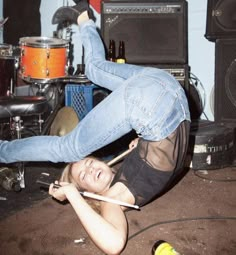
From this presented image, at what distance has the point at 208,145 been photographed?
8.85 feet

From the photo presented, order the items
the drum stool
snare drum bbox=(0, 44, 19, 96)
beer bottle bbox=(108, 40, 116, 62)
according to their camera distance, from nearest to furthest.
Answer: the drum stool, snare drum bbox=(0, 44, 19, 96), beer bottle bbox=(108, 40, 116, 62)

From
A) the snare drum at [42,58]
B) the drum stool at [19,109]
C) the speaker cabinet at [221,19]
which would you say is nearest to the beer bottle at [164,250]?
the drum stool at [19,109]

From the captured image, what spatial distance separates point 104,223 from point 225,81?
2.04 m

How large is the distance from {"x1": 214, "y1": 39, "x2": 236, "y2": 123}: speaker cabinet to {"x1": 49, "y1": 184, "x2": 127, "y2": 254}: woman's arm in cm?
183

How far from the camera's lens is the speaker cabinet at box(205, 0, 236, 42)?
294 centimetres

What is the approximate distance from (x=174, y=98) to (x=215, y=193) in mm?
1163

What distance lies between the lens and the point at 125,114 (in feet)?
4.64

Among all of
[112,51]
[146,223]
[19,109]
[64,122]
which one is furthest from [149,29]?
[146,223]

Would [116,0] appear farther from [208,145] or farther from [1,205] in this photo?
[1,205]

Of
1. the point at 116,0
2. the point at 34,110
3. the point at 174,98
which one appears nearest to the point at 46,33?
the point at 116,0

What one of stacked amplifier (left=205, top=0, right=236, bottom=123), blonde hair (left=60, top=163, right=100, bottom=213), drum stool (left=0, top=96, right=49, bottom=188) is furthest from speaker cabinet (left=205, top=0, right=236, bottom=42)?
blonde hair (left=60, top=163, right=100, bottom=213)

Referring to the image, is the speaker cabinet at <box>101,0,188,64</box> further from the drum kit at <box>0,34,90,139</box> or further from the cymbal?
the cymbal

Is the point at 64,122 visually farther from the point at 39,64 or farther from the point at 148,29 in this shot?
the point at 148,29

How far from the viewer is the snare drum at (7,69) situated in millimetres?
2672
